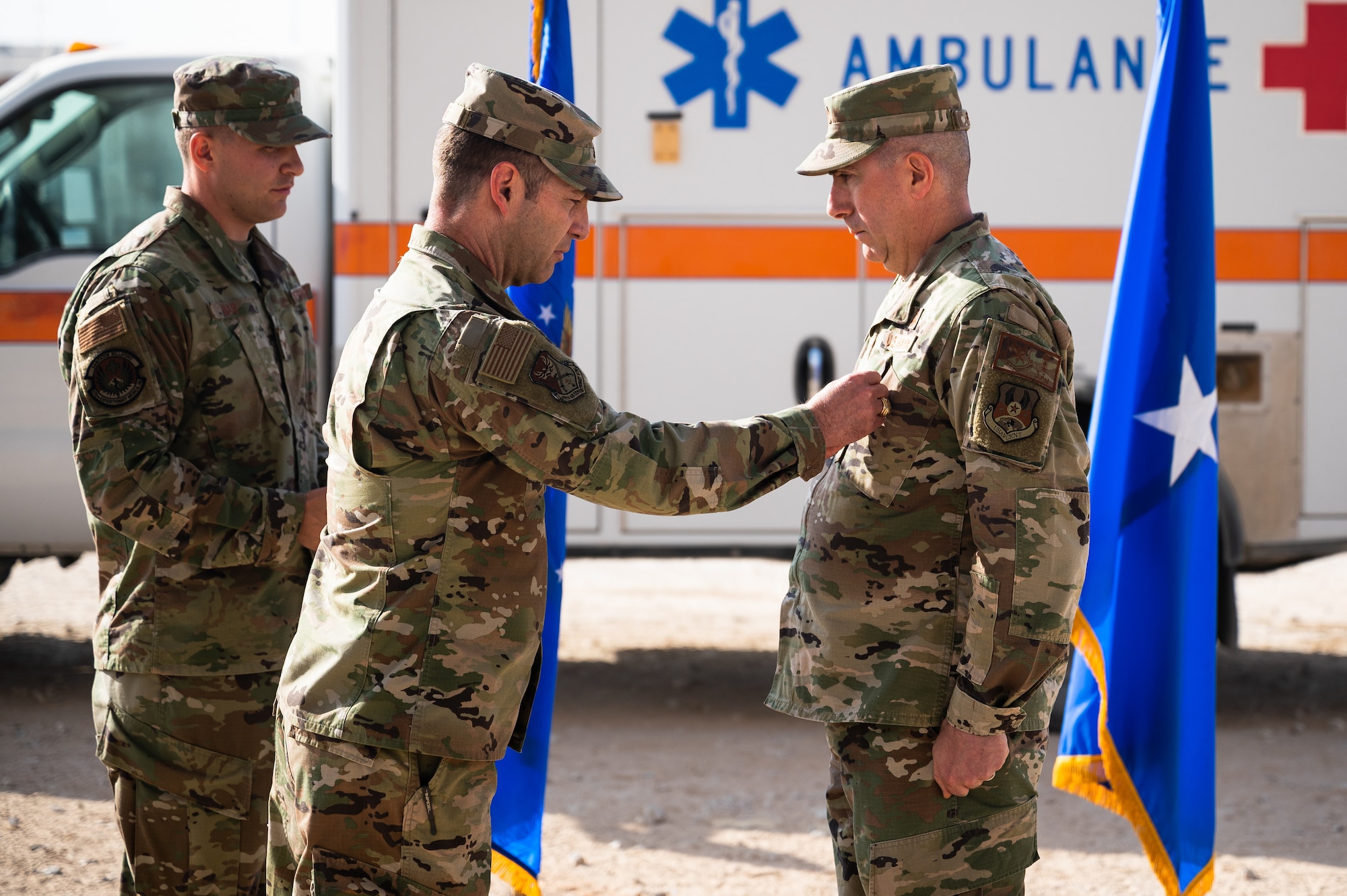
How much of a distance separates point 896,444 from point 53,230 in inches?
154

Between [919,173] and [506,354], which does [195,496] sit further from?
[919,173]

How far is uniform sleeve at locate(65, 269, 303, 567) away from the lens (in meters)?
2.42

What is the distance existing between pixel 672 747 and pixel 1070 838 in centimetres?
151

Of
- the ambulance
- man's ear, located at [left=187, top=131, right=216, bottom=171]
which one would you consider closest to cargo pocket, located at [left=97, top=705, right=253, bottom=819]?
man's ear, located at [left=187, top=131, right=216, bottom=171]

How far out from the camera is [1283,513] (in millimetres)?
4855

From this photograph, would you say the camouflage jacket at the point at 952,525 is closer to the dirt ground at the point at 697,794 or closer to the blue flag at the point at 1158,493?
the blue flag at the point at 1158,493

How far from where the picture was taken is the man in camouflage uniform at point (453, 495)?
6.15 ft

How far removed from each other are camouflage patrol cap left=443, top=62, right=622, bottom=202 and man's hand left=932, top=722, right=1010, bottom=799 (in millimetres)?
1044

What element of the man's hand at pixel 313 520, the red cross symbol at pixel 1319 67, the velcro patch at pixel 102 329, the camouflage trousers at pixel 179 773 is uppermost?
the red cross symbol at pixel 1319 67

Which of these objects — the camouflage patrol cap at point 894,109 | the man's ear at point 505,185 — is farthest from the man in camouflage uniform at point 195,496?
the camouflage patrol cap at point 894,109

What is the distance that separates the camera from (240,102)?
8.69 feet

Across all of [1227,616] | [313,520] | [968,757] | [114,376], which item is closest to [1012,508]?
[968,757]

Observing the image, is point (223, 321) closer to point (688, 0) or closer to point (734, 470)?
point (734, 470)

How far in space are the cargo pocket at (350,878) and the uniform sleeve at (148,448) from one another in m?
0.77
